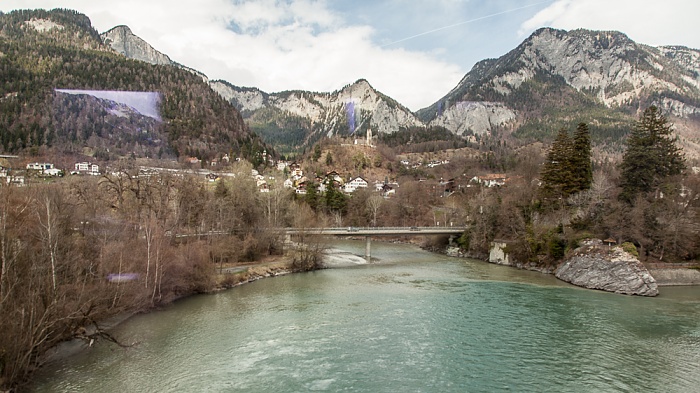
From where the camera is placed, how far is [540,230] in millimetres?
36625

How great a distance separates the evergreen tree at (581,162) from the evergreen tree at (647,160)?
3591 mm

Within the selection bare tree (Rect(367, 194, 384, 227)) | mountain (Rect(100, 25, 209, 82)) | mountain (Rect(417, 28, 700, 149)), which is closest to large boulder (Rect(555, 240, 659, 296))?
bare tree (Rect(367, 194, 384, 227))

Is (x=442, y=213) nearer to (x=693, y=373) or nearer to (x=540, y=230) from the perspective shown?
(x=540, y=230)

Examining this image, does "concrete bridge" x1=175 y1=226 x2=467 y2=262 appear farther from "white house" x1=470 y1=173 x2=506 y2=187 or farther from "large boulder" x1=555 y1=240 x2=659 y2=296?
"white house" x1=470 y1=173 x2=506 y2=187

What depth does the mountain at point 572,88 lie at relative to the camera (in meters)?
155

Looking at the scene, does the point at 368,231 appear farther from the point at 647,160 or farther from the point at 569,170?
the point at 647,160

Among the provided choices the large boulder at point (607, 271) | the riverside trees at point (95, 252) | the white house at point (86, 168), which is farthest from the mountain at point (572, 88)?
the riverside trees at point (95, 252)

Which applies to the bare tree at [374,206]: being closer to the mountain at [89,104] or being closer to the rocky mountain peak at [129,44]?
the mountain at [89,104]

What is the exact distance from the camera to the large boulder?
2577cm

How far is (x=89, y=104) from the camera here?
268ft

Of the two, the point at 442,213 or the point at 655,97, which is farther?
the point at 655,97

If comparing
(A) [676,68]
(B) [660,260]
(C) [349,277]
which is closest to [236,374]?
(C) [349,277]

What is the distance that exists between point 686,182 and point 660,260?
909 centimetres

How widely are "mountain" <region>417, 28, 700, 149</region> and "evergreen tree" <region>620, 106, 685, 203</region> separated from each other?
12058 cm
